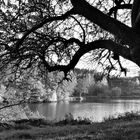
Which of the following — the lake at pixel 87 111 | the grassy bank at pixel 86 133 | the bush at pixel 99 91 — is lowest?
the lake at pixel 87 111

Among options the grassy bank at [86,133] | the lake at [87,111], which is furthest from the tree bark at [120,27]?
the lake at [87,111]

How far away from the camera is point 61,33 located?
6.59m

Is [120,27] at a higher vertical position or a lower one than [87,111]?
higher

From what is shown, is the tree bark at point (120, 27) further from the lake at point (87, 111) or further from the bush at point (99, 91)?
the bush at point (99, 91)

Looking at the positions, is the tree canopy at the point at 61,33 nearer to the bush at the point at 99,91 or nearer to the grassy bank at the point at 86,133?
the grassy bank at the point at 86,133

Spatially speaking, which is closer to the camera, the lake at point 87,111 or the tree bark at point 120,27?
the tree bark at point 120,27

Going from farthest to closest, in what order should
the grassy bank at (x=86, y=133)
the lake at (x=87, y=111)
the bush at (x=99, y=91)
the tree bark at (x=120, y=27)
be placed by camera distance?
the bush at (x=99, y=91) < the lake at (x=87, y=111) < the grassy bank at (x=86, y=133) < the tree bark at (x=120, y=27)

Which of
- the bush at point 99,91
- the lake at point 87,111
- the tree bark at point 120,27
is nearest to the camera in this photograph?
the tree bark at point 120,27

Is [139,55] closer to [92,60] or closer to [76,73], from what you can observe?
[92,60]

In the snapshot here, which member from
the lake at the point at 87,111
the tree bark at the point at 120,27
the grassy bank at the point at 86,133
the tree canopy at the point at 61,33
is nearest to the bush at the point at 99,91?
the lake at the point at 87,111

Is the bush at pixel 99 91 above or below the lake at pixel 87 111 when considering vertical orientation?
above

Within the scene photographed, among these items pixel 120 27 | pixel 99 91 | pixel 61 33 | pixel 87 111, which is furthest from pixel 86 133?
pixel 99 91

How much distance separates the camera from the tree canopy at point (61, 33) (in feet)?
12.8

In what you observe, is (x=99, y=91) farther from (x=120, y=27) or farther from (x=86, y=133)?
(x=120, y=27)
